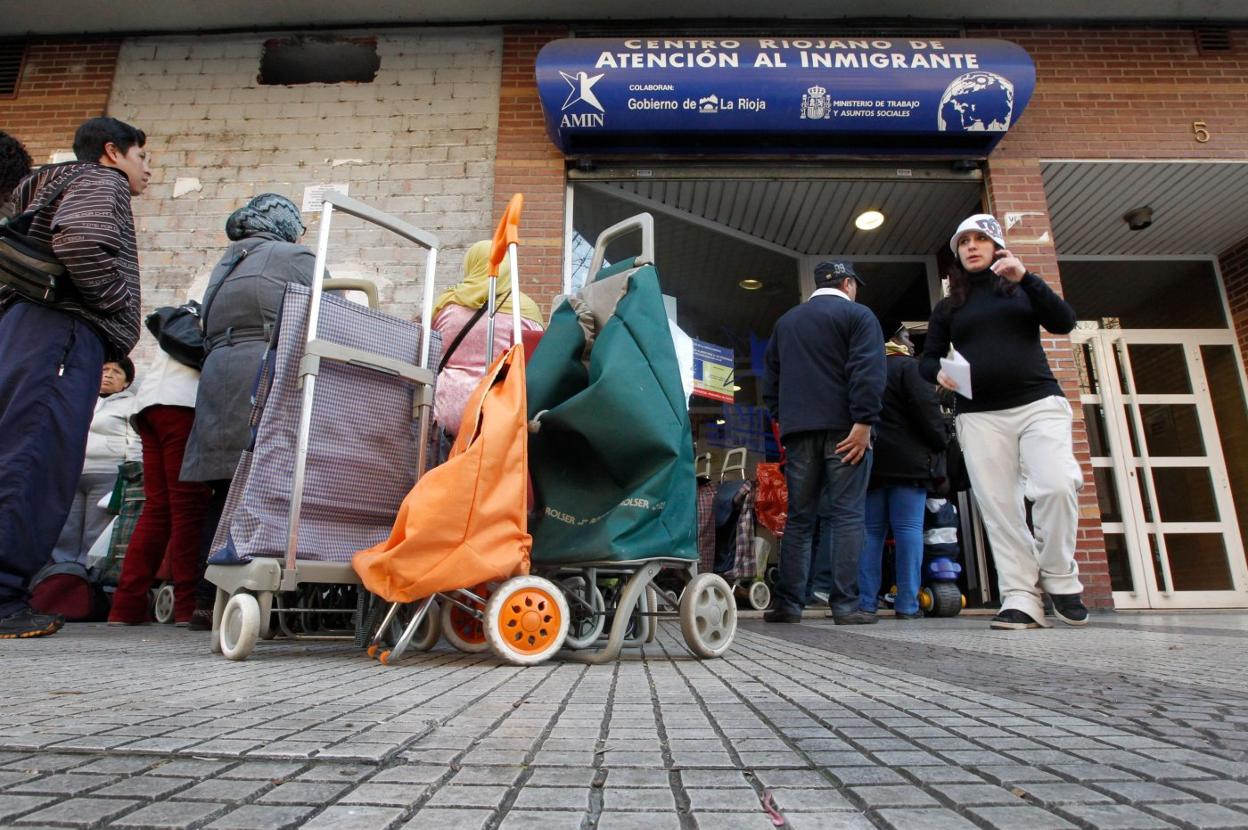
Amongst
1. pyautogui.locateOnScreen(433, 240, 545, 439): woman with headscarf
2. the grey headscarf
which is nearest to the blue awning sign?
the grey headscarf

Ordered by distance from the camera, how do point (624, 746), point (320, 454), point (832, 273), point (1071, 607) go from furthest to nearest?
point (832, 273)
point (1071, 607)
point (320, 454)
point (624, 746)

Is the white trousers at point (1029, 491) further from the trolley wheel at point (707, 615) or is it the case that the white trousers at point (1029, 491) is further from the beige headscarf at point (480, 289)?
the beige headscarf at point (480, 289)

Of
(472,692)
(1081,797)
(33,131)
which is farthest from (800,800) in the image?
(33,131)

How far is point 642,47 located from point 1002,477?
434cm

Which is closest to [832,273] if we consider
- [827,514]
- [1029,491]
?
[827,514]

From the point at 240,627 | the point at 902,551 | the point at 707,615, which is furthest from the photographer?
the point at 902,551

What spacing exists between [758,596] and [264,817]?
5387mm

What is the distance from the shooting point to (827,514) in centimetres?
421

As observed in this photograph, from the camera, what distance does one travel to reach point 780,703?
149 cm

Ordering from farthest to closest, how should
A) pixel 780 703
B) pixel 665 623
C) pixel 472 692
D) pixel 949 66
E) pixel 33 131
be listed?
1. pixel 33 131
2. pixel 949 66
3. pixel 665 623
4. pixel 472 692
5. pixel 780 703

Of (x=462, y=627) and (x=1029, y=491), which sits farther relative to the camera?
(x=1029, y=491)

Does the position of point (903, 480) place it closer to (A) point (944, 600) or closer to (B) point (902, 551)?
(B) point (902, 551)

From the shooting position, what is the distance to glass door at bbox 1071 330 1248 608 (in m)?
6.64

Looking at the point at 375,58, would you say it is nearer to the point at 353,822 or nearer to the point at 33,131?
the point at 33,131
